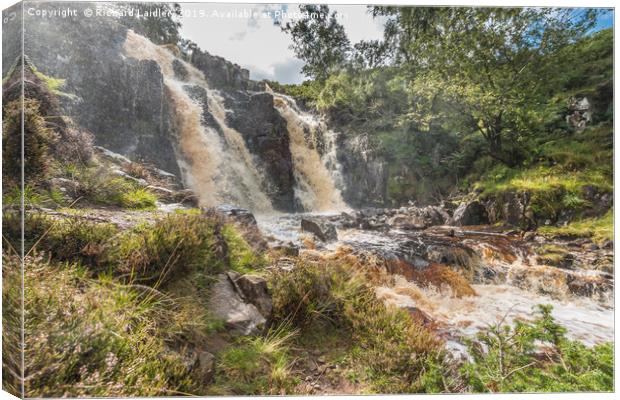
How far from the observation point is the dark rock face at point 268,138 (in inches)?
150

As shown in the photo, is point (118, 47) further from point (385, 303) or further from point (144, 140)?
point (385, 303)

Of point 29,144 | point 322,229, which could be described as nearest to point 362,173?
point 322,229

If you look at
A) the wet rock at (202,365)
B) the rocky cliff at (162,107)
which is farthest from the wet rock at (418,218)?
the wet rock at (202,365)

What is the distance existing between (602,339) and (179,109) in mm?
4671

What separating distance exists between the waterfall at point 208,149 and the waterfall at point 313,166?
17.8 inches

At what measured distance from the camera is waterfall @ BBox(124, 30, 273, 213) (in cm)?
346

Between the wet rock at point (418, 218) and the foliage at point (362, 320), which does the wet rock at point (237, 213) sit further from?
the wet rock at point (418, 218)

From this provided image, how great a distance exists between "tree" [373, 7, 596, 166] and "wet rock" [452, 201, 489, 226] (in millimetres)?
555

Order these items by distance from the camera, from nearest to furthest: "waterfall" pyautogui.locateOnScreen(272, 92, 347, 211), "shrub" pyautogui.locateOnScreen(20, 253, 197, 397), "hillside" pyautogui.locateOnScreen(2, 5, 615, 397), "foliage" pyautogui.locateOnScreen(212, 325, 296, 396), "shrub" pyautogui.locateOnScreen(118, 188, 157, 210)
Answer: "shrub" pyautogui.locateOnScreen(20, 253, 197, 397), "hillside" pyautogui.locateOnScreen(2, 5, 615, 397), "foliage" pyautogui.locateOnScreen(212, 325, 296, 396), "shrub" pyautogui.locateOnScreen(118, 188, 157, 210), "waterfall" pyautogui.locateOnScreen(272, 92, 347, 211)

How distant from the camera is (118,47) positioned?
325 cm

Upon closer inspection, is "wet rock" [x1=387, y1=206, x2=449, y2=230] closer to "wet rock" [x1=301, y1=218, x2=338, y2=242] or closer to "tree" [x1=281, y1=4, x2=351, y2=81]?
"wet rock" [x1=301, y1=218, x2=338, y2=242]

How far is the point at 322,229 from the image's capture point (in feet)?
12.6

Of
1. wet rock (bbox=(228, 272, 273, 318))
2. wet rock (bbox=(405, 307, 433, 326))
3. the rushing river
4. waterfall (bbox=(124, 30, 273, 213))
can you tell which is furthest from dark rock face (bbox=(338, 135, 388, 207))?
wet rock (bbox=(228, 272, 273, 318))

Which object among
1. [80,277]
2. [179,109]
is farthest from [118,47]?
[80,277]
